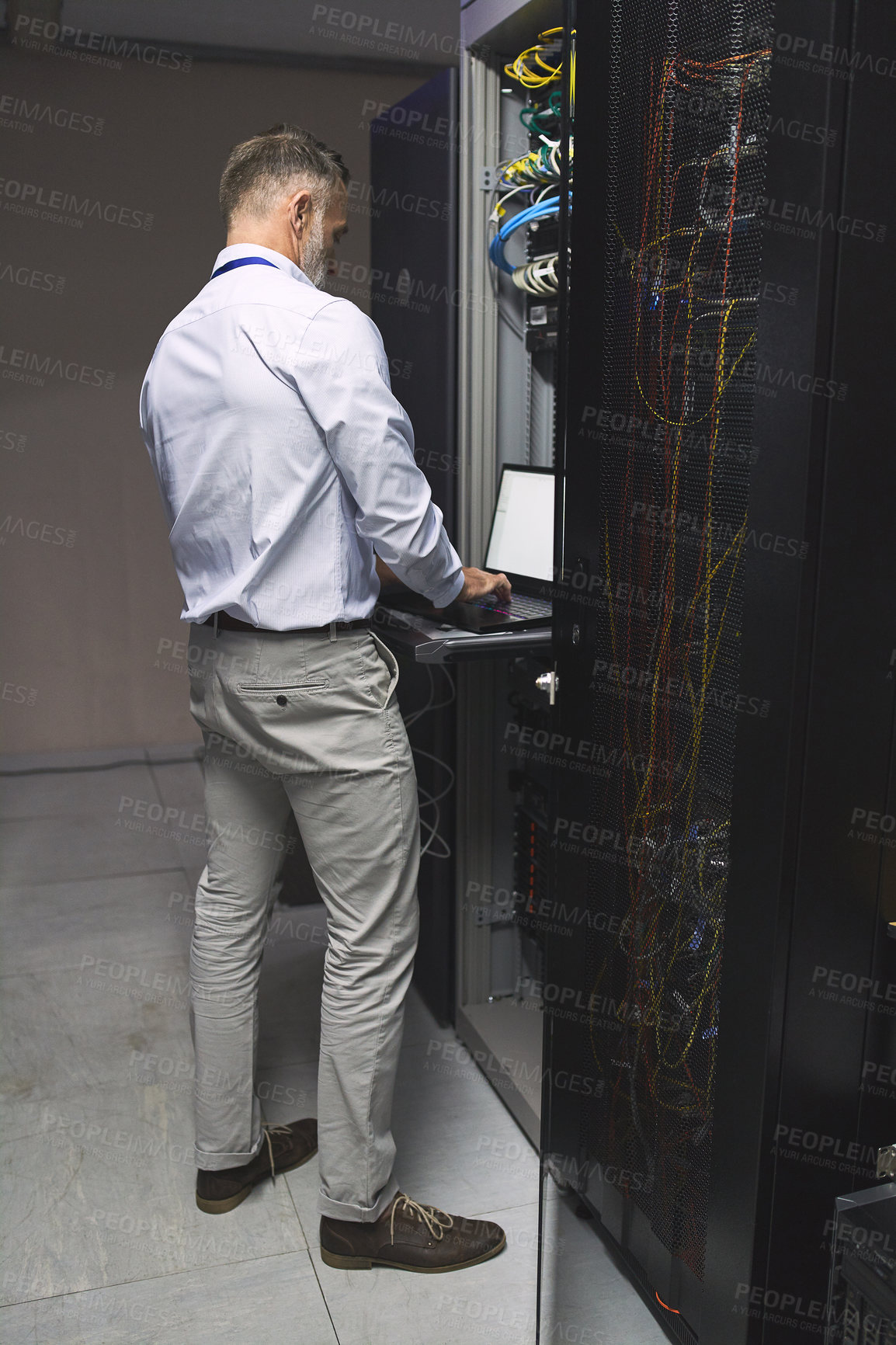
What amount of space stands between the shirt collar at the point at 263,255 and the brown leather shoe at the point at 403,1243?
1426 mm

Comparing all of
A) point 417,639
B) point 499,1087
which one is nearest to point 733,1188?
point 417,639

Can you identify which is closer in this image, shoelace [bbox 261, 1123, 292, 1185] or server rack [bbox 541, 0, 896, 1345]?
server rack [bbox 541, 0, 896, 1345]

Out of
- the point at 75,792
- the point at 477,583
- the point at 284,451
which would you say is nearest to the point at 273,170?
the point at 284,451

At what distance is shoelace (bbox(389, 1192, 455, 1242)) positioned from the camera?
1753 mm

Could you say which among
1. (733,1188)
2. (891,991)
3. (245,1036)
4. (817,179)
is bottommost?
(245,1036)

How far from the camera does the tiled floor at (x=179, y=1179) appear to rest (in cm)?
161

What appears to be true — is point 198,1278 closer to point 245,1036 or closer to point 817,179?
point 245,1036

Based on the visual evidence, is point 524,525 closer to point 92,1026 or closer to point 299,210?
point 299,210

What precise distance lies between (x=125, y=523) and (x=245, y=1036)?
2.59m

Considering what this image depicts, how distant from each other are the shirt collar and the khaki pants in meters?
0.53

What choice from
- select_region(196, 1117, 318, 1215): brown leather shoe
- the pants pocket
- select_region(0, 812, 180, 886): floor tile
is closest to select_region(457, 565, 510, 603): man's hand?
the pants pocket

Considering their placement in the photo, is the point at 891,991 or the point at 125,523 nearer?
the point at 891,991

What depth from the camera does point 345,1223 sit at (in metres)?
1.75

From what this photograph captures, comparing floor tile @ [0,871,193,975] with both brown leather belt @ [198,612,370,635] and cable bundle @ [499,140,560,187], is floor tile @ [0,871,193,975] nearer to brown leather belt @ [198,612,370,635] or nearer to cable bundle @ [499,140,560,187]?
brown leather belt @ [198,612,370,635]
